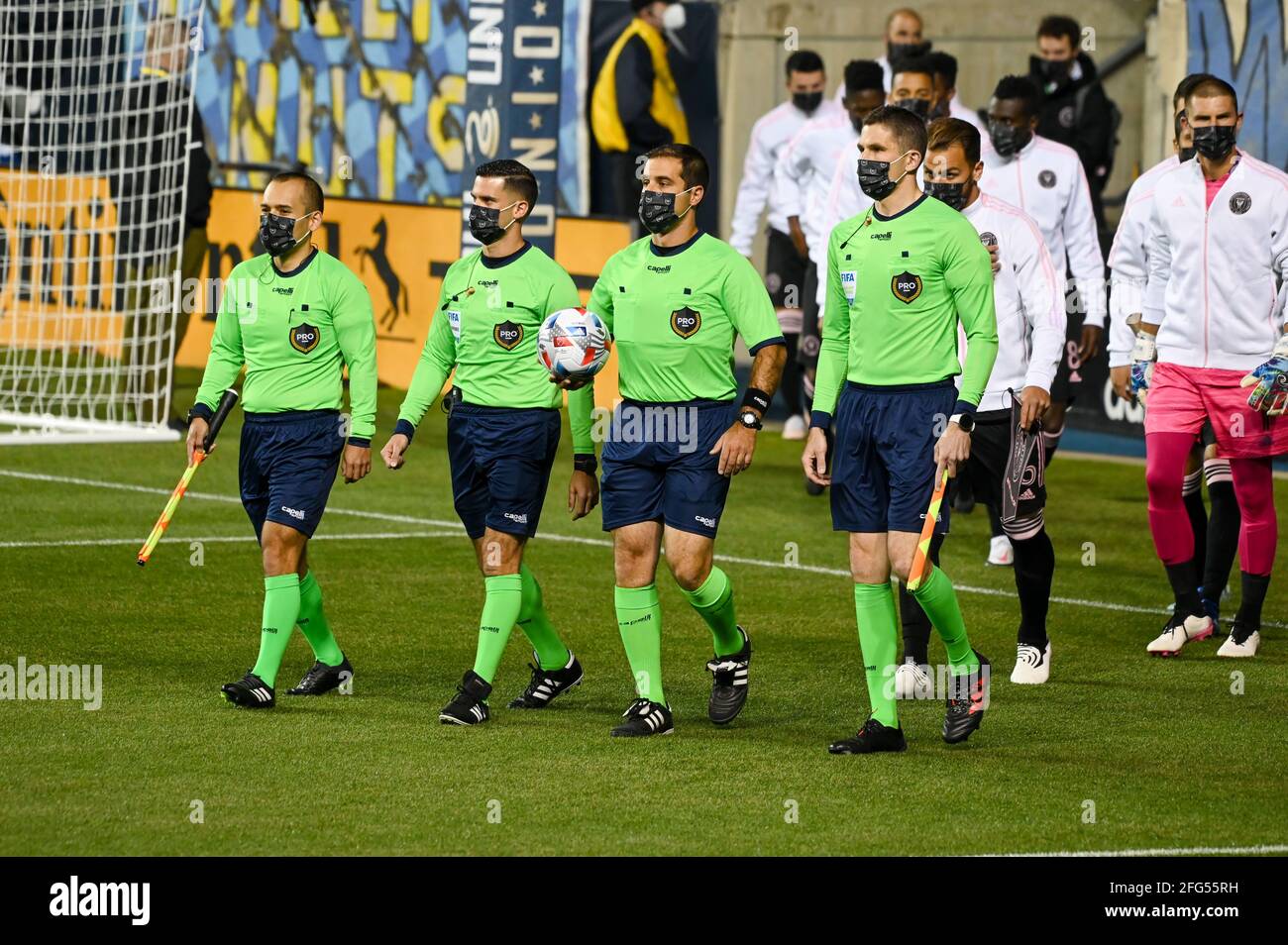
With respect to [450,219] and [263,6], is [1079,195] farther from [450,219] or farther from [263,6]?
[263,6]

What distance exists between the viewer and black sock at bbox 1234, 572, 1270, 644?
955cm

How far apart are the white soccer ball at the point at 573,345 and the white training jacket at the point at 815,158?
251 inches

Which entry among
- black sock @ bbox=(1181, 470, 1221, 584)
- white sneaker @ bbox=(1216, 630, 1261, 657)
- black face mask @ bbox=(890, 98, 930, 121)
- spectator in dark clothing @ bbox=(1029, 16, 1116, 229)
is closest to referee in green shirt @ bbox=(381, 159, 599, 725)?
white sneaker @ bbox=(1216, 630, 1261, 657)

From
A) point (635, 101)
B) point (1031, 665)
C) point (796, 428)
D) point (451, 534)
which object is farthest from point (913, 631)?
point (635, 101)

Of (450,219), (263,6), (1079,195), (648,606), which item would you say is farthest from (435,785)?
(263,6)

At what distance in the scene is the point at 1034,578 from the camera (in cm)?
898

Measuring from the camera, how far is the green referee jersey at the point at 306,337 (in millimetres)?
8367

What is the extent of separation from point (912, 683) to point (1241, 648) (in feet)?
5.57

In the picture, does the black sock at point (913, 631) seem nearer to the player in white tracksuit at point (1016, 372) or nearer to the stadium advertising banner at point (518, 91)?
the player in white tracksuit at point (1016, 372)

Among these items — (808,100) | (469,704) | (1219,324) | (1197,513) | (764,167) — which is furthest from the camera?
(764,167)

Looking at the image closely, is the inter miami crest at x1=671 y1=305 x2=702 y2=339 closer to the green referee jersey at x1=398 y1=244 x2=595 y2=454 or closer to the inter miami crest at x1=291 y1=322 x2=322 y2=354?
the green referee jersey at x1=398 y1=244 x2=595 y2=454

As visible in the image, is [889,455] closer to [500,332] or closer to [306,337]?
[500,332]

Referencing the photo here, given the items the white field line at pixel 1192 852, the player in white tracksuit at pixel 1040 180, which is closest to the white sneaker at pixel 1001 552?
the player in white tracksuit at pixel 1040 180

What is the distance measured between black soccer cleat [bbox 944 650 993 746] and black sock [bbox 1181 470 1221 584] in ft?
8.12
